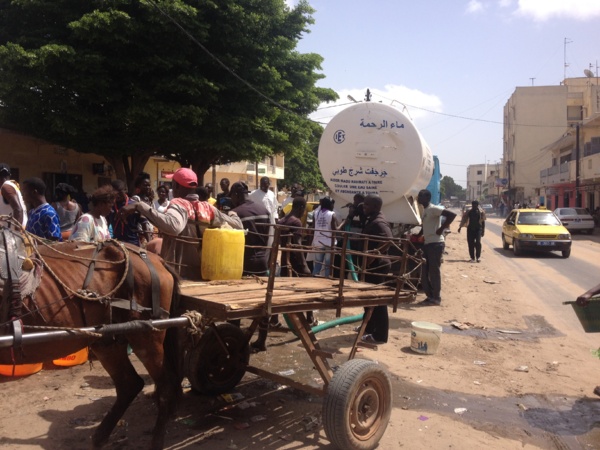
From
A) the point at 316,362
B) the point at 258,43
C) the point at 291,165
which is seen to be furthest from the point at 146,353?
the point at 291,165

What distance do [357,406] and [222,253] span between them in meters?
1.60

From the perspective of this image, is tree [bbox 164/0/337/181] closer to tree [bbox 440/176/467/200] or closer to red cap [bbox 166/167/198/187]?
red cap [bbox 166/167/198/187]

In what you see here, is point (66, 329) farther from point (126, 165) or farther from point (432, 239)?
point (126, 165)

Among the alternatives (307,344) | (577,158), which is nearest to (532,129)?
(577,158)

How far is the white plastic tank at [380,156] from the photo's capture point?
29.8ft

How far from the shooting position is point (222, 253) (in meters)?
4.27

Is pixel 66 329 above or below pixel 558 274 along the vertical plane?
above

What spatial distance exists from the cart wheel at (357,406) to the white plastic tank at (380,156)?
18.1 ft

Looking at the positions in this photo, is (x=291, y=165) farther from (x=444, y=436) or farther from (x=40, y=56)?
(x=444, y=436)

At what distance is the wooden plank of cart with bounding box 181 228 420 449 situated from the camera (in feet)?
11.8

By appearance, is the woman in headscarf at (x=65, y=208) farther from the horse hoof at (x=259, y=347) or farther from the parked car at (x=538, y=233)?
the parked car at (x=538, y=233)

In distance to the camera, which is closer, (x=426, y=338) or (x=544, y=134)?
(x=426, y=338)

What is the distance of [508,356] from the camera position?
628cm

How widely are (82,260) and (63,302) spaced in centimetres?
34
